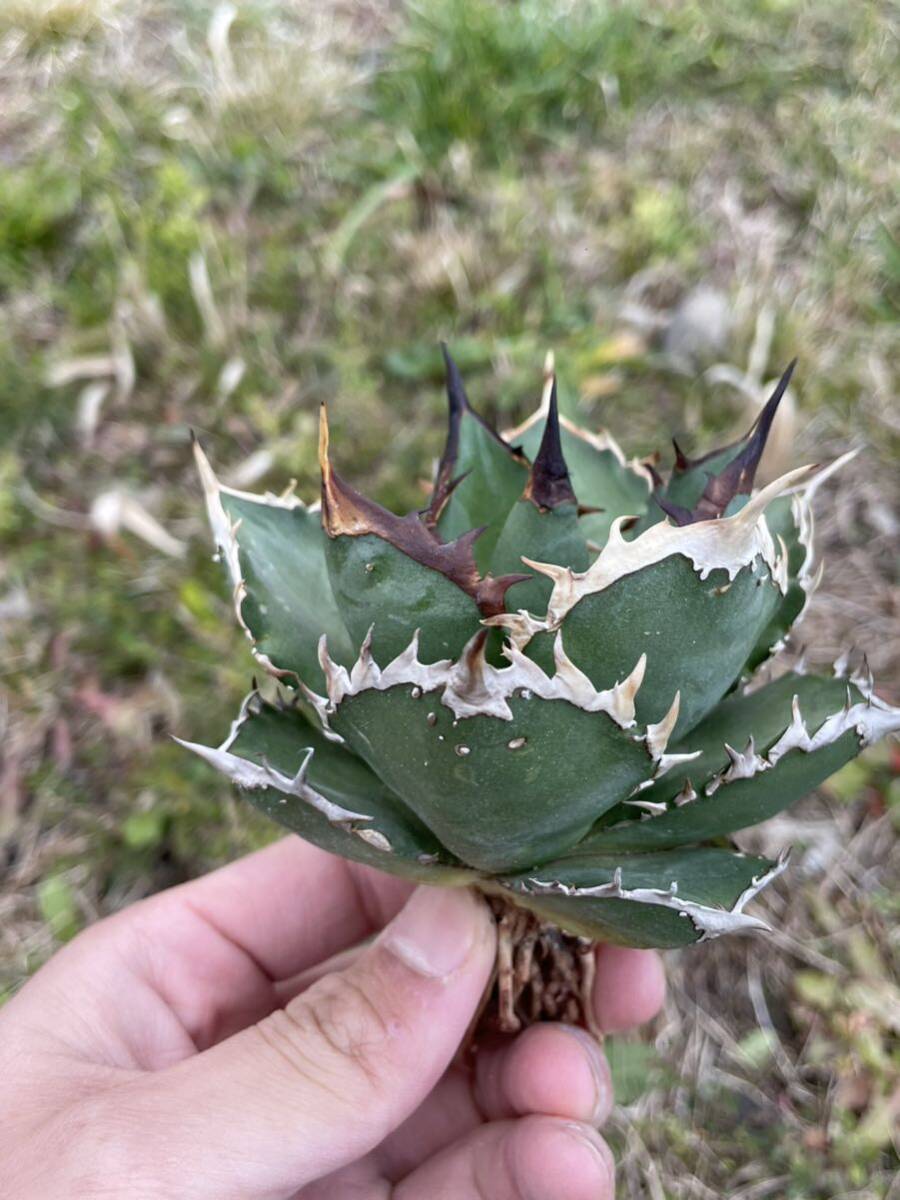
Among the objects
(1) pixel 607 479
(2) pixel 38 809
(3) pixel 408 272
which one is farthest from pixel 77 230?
(1) pixel 607 479

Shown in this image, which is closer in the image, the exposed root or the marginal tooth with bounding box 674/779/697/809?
the marginal tooth with bounding box 674/779/697/809

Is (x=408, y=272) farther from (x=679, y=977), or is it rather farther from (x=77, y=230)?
(x=679, y=977)

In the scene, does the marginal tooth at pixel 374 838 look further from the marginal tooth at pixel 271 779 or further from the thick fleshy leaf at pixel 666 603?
the thick fleshy leaf at pixel 666 603

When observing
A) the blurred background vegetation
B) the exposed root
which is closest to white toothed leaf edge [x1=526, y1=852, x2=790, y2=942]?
the exposed root

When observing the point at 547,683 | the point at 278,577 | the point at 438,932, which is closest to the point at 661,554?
the point at 547,683

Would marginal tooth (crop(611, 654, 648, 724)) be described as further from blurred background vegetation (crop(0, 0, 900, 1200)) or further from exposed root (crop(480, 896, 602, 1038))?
blurred background vegetation (crop(0, 0, 900, 1200))

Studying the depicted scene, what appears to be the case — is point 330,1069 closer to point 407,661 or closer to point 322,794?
point 322,794

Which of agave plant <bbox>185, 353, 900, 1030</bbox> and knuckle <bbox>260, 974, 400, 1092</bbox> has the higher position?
agave plant <bbox>185, 353, 900, 1030</bbox>
